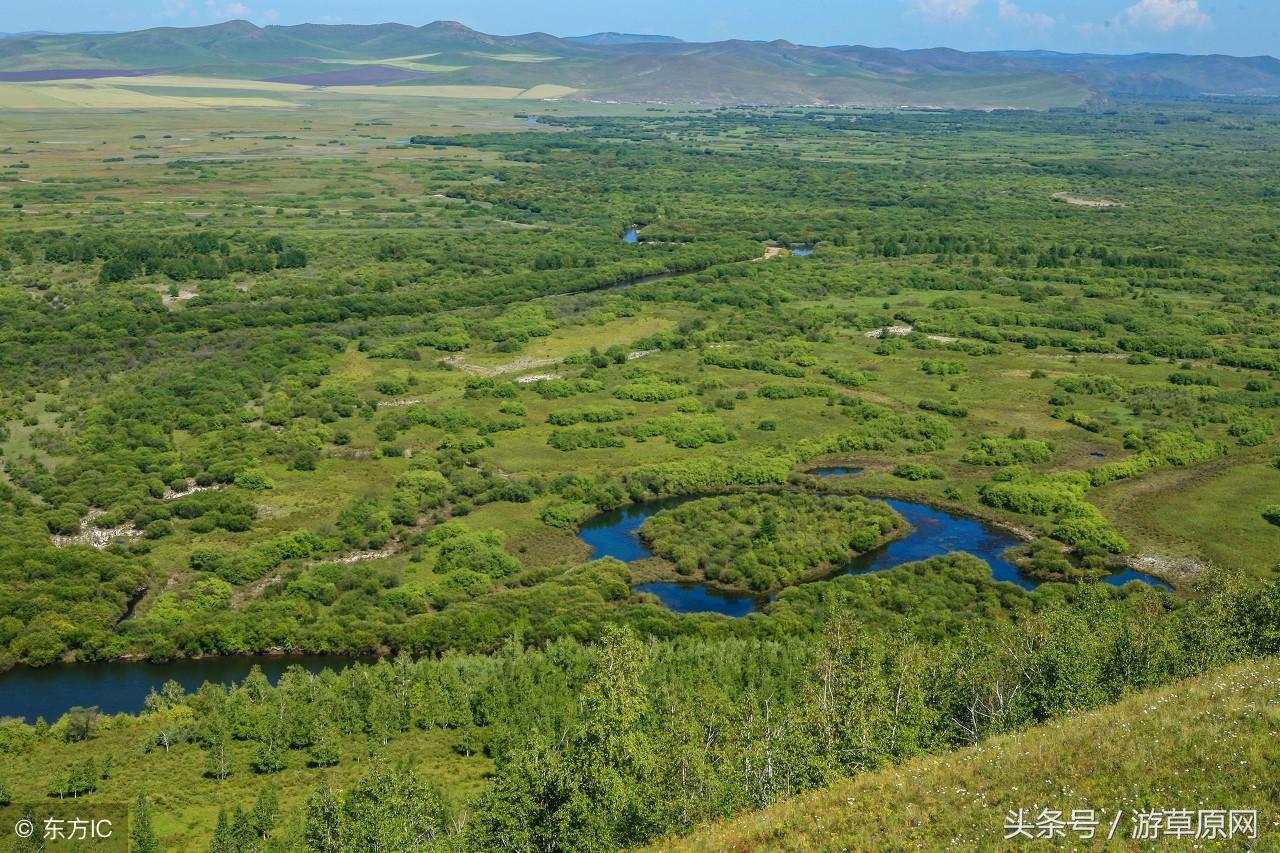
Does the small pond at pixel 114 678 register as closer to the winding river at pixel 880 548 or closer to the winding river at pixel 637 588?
the winding river at pixel 637 588

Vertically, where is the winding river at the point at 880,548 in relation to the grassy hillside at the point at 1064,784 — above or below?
below

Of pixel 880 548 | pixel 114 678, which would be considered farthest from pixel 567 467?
pixel 114 678

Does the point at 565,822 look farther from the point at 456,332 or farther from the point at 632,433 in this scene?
the point at 456,332

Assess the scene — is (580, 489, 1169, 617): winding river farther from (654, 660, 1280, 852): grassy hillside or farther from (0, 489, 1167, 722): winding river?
(654, 660, 1280, 852): grassy hillside

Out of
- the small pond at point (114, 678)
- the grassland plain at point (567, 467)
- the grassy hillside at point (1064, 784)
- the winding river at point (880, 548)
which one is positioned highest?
the grassy hillside at point (1064, 784)

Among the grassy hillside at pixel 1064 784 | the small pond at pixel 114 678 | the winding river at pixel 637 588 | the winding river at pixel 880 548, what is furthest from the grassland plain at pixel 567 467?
the grassy hillside at pixel 1064 784

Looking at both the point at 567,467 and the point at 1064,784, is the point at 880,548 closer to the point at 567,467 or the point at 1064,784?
the point at 567,467
